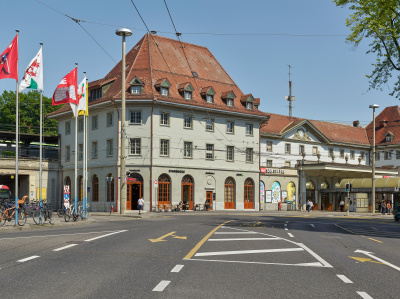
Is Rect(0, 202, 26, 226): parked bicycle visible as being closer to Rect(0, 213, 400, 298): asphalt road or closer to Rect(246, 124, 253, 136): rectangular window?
Rect(0, 213, 400, 298): asphalt road

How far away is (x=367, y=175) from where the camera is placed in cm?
7538

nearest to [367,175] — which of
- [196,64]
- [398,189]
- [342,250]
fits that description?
[398,189]

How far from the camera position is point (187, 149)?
5641 centimetres

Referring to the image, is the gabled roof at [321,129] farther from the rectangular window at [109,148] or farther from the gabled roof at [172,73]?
the rectangular window at [109,148]

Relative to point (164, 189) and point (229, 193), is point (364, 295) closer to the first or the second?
point (164, 189)

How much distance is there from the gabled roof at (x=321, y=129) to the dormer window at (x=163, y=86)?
58.3 ft

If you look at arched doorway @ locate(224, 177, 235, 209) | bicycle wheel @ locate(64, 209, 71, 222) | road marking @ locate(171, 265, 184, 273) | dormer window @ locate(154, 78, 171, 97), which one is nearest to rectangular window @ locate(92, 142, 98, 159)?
dormer window @ locate(154, 78, 171, 97)

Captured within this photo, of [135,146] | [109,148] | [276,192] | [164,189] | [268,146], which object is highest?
[268,146]

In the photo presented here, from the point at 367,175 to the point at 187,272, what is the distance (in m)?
69.6

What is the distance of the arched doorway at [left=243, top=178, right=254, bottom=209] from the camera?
61.1 m

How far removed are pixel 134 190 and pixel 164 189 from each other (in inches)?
118

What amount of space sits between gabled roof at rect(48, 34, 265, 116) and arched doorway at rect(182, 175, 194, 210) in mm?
7817

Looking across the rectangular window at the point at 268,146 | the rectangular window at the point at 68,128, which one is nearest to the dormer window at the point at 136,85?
the rectangular window at the point at 68,128

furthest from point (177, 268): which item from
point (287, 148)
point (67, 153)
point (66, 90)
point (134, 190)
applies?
point (287, 148)
